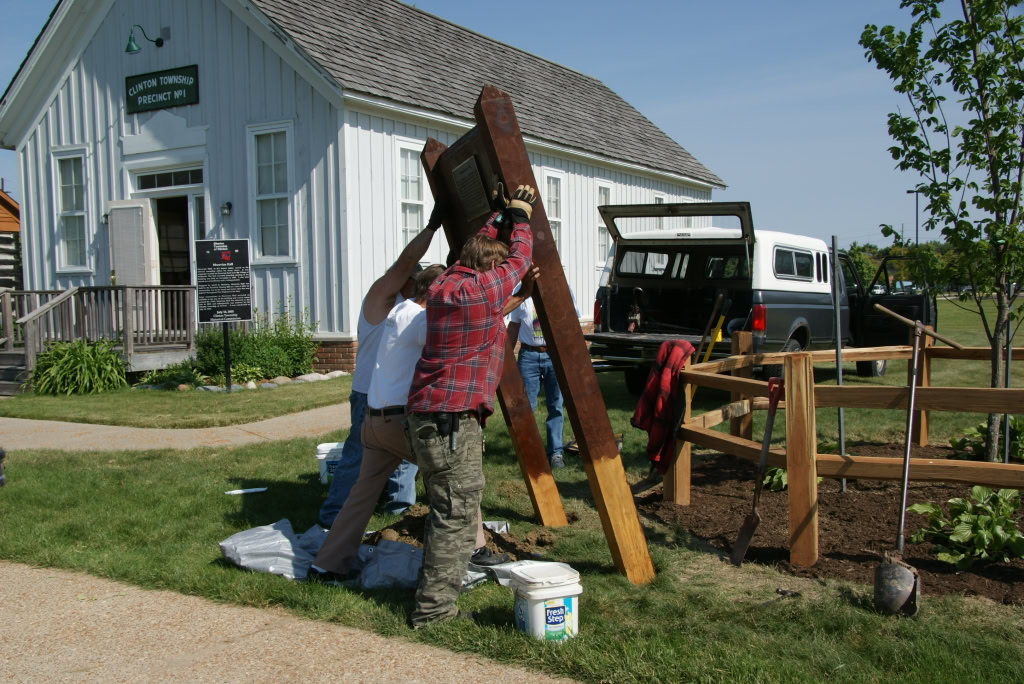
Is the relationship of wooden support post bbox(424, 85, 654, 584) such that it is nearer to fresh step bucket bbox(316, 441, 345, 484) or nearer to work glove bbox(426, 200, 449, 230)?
work glove bbox(426, 200, 449, 230)

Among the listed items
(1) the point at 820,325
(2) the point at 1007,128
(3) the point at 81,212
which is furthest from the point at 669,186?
(2) the point at 1007,128

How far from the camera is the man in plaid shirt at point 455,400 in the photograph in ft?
12.6

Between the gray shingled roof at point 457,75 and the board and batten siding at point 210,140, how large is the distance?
0.81m

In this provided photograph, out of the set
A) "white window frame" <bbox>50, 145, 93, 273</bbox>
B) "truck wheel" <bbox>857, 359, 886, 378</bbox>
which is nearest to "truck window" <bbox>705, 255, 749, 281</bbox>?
"truck wheel" <bbox>857, 359, 886, 378</bbox>

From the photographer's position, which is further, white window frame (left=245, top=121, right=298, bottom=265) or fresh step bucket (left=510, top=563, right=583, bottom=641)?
white window frame (left=245, top=121, right=298, bottom=265)

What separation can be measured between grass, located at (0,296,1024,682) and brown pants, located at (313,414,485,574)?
200 millimetres

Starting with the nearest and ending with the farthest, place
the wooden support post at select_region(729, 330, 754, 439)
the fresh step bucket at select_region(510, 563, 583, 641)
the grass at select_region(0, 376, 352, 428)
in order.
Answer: the fresh step bucket at select_region(510, 563, 583, 641) → the wooden support post at select_region(729, 330, 754, 439) → the grass at select_region(0, 376, 352, 428)

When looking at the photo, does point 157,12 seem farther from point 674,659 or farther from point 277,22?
point 674,659

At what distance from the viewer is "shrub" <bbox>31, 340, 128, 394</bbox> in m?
12.1

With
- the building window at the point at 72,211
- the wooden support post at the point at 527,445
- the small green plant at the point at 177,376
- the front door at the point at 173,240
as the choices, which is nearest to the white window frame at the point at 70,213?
the building window at the point at 72,211

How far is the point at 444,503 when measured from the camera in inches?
155

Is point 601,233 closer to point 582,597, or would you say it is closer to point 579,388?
point 579,388

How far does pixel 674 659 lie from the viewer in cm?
346

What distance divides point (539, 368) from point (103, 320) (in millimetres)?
8530
